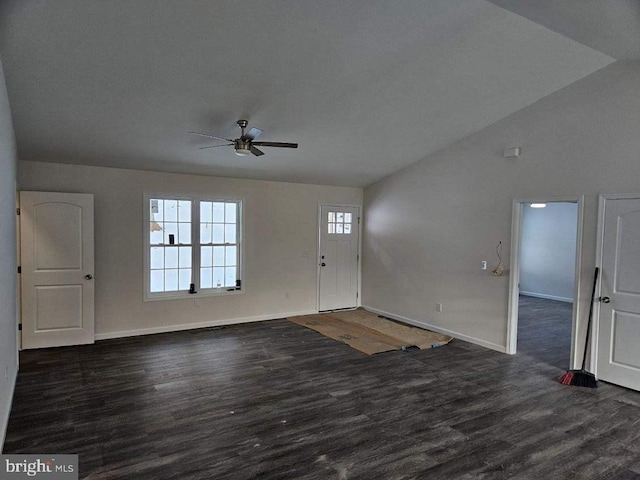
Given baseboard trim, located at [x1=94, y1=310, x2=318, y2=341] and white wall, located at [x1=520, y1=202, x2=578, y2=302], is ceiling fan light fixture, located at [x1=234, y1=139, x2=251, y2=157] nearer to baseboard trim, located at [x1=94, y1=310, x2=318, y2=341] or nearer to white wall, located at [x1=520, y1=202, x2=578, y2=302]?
Result: baseboard trim, located at [x1=94, y1=310, x2=318, y2=341]

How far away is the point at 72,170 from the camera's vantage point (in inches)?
208

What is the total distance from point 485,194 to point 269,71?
11.3 feet

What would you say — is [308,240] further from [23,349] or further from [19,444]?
[19,444]

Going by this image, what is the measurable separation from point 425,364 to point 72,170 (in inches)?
202

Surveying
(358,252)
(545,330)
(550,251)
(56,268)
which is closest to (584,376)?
(545,330)

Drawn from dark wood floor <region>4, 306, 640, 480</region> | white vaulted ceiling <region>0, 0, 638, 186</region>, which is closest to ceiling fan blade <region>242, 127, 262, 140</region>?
white vaulted ceiling <region>0, 0, 638, 186</region>

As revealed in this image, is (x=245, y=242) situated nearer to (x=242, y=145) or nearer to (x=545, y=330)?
(x=242, y=145)

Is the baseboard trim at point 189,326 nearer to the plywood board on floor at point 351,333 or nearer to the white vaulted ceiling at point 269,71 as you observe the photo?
the plywood board on floor at point 351,333

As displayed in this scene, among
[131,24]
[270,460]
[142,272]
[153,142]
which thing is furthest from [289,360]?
[131,24]

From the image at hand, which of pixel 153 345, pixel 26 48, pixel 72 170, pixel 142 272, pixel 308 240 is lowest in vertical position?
pixel 153 345

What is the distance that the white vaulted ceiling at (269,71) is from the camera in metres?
2.80

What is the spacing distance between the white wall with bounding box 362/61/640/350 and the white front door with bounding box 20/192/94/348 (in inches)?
181

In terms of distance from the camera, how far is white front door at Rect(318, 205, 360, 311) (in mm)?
7414

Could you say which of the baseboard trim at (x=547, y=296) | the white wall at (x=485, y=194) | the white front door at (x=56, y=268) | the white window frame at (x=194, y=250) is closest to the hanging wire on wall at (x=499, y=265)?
the white wall at (x=485, y=194)
